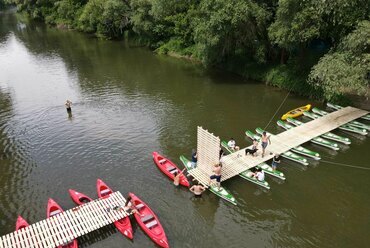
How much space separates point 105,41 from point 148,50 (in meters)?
14.8

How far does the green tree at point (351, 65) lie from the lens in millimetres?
26250

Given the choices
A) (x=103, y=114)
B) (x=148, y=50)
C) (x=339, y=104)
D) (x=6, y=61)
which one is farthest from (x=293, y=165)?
(x=6, y=61)

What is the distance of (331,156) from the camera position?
24.6 meters

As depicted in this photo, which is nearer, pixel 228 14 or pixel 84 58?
pixel 228 14

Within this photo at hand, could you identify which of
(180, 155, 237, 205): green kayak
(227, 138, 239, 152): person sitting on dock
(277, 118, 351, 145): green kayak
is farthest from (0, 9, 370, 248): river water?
(227, 138, 239, 152): person sitting on dock

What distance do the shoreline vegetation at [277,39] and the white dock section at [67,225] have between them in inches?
790

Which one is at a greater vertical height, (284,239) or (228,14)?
(228,14)

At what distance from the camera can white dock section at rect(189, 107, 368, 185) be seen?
22.3 meters

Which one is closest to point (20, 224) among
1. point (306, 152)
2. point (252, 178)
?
point (252, 178)

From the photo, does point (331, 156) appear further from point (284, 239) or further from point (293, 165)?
point (284, 239)

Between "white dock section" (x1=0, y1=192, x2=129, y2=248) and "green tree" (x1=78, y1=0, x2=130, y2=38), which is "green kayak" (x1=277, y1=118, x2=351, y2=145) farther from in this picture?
"green tree" (x1=78, y1=0, x2=130, y2=38)

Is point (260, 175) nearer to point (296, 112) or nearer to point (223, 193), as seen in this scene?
point (223, 193)

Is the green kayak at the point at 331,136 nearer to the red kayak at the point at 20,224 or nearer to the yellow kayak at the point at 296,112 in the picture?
the yellow kayak at the point at 296,112

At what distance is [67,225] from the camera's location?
58.9 ft
